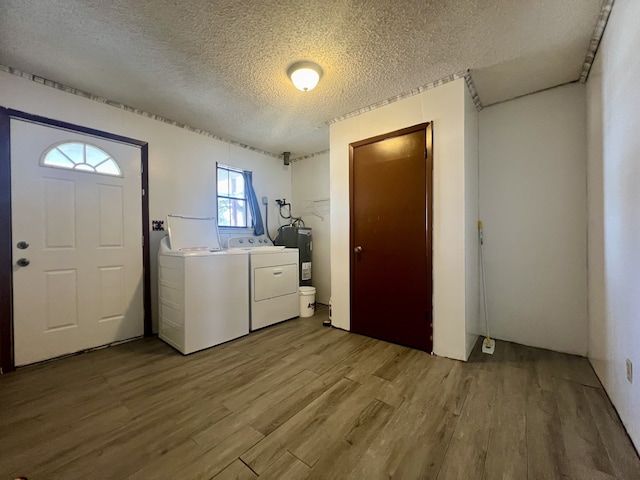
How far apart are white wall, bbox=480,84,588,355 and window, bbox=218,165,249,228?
312 cm

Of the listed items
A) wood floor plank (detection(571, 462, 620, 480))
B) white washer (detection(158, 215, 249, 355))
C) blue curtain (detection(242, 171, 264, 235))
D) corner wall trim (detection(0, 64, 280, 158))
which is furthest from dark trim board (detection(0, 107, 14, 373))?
wood floor plank (detection(571, 462, 620, 480))

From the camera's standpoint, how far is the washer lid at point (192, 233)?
2.88m

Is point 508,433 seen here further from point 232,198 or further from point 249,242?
point 232,198

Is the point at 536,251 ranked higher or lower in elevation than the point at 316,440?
higher

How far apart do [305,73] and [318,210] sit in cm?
228

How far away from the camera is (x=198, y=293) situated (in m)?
2.40

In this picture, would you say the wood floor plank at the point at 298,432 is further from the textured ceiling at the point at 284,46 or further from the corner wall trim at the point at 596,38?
the corner wall trim at the point at 596,38

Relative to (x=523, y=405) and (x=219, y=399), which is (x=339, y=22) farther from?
(x=523, y=405)

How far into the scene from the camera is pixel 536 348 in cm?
240

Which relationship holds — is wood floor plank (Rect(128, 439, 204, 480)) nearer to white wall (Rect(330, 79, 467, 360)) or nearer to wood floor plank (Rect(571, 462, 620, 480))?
wood floor plank (Rect(571, 462, 620, 480))

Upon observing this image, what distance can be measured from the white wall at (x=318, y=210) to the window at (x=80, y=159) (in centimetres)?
250

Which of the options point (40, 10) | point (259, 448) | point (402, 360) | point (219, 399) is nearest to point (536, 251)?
point (402, 360)

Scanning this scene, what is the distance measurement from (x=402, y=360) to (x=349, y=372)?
53 centimetres

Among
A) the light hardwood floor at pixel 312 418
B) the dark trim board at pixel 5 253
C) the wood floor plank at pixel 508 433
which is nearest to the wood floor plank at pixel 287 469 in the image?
the light hardwood floor at pixel 312 418
